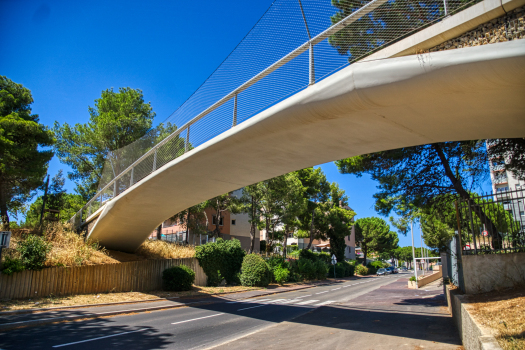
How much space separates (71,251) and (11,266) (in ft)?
9.30

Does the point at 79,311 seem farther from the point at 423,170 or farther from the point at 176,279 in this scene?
the point at 423,170

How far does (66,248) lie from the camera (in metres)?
16.5

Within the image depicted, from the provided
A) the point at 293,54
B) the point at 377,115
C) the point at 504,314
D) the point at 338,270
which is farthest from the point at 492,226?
the point at 338,270

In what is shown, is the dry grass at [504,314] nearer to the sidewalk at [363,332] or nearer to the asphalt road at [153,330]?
the sidewalk at [363,332]

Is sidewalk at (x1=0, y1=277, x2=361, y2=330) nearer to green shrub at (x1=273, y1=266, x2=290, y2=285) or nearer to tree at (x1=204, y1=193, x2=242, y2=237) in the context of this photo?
green shrub at (x1=273, y1=266, x2=290, y2=285)

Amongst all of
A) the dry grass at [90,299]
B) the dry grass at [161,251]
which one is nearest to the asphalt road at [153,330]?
the dry grass at [90,299]

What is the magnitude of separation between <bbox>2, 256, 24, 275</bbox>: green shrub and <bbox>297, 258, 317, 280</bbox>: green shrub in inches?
872

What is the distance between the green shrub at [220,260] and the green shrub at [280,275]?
4.34 metres

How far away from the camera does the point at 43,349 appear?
671 centimetres

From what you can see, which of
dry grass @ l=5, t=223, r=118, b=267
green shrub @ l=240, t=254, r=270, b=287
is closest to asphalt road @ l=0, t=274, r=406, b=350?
dry grass @ l=5, t=223, r=118, b=267

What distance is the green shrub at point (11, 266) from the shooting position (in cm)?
1312

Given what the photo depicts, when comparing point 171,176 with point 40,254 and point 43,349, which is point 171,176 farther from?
point 40,254

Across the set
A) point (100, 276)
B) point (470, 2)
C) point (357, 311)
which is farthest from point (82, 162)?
point (470, 2)

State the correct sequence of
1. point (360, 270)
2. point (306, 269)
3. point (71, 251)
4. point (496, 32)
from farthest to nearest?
1. point (360, 270)
2. point (306, 269)
3. point (71, 251)
4. point (496, 32)
